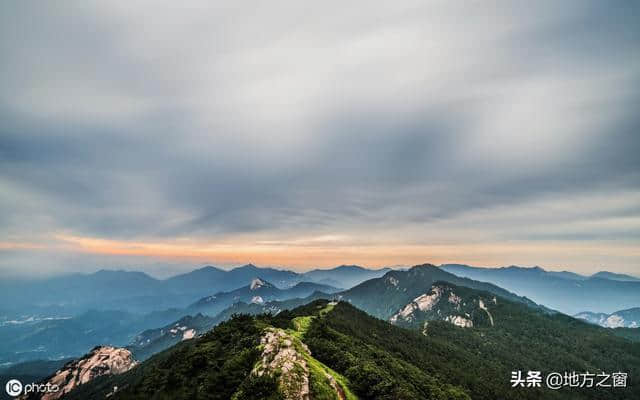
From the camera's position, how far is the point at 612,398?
635ft

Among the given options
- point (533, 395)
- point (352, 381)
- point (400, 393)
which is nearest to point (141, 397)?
point (352, 381)

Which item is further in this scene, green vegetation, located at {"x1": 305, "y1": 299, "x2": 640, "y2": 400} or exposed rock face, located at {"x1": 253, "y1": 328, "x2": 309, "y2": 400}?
green vegetation, located at {"x1": 305, "y1": 299, "x2": 640, "y2": 400}

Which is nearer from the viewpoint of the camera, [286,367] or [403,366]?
[286,367]

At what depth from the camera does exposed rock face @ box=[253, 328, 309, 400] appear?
122ft

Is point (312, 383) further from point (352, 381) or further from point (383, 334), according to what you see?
point (383, 334)

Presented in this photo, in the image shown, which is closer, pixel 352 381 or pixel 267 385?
pixel 267 385

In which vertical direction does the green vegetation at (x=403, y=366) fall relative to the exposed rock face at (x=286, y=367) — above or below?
below

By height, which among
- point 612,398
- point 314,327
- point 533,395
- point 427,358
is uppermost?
point 314,327

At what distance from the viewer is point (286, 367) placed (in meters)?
41.0

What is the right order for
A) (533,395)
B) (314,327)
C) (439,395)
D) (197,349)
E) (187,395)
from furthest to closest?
(533,395) → (314,327) → (439,395) → (197,349) → (187,395)

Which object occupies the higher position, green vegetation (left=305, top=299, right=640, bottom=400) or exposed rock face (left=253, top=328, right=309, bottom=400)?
exposed rock face (left=253, top=328, right=309, bottom=400)

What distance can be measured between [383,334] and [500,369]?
8949 centimetres

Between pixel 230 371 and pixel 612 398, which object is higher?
pixel 230 371

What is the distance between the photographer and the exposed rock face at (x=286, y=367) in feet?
122
